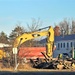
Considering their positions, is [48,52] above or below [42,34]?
below

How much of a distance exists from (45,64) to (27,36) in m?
4.33

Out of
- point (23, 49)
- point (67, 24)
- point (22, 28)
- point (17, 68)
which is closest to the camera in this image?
point (17, 68)

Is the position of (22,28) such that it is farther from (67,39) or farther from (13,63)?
(13,63)

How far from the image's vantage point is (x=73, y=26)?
435 ft

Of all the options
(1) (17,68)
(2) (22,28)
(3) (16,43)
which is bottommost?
(1) (17,68)

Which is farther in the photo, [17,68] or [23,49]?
[23,49]

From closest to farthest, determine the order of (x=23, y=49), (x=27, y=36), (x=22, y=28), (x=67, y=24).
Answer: (x=27, y=36), (x=23, y=49), (x=22, y=28), (x=67, y=24)

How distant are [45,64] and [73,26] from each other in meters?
88.5

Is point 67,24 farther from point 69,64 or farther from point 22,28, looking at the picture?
point 69,64

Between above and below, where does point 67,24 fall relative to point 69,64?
above

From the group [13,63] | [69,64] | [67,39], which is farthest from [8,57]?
[67,39]

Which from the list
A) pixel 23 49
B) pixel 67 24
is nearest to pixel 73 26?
pixel 67 24

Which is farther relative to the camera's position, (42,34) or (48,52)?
(42,34)

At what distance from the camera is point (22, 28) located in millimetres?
111750
